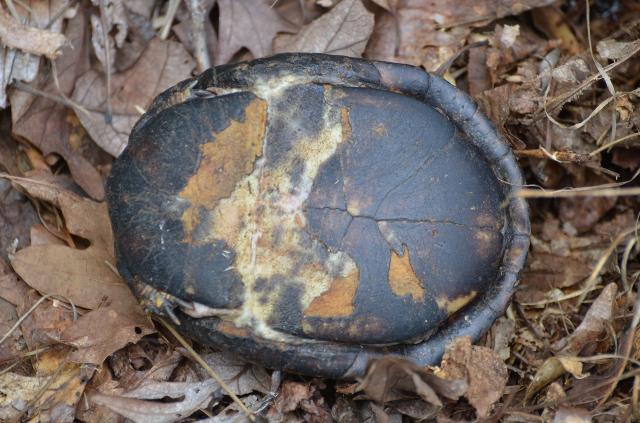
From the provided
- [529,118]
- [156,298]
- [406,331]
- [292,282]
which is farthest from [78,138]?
[529,118]

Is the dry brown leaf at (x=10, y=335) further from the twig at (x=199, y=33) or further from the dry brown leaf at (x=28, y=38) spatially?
the twig at (x=199, y=33)

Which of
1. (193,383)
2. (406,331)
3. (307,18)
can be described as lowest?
(193,383)

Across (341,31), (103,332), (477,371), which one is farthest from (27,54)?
(477,371)

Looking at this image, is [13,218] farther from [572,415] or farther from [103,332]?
[572,415]

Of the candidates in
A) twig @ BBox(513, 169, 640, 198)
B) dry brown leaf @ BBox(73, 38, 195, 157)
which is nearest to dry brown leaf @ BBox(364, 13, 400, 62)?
dry brown leaf @ BBox(73, 38, 195, 157)

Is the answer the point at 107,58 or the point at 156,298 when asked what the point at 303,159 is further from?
the point at 107,58
